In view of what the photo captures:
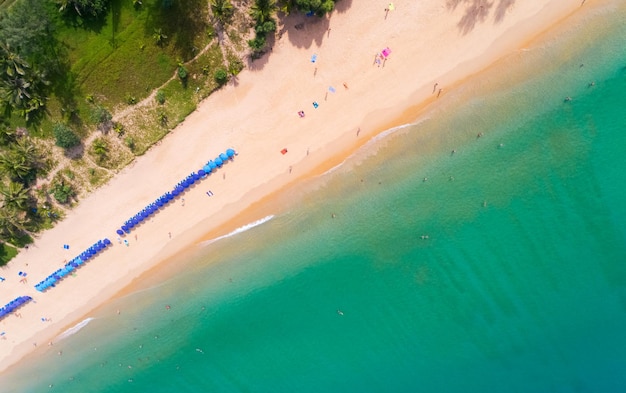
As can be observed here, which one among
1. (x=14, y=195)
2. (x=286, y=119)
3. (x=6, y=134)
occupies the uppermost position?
(x=6, y=134)

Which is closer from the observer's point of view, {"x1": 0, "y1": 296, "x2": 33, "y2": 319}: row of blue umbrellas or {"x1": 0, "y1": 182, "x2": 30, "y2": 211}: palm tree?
{"x1": 0, "y1": 182, "x2": 30, "y2": 211}: palm tree

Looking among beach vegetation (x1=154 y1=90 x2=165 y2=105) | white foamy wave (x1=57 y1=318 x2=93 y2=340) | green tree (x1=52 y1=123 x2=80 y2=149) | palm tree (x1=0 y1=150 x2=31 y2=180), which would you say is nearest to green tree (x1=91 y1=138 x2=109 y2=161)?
green tree (x1=52 y1=123 x2=80 y2=149)

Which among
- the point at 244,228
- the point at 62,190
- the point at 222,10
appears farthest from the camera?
the point at 244,228

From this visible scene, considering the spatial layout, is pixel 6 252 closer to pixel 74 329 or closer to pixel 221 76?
pixel 74 329

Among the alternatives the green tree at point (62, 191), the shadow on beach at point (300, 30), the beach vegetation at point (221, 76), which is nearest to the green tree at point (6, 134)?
Answer: the green tree at point (62, 191)

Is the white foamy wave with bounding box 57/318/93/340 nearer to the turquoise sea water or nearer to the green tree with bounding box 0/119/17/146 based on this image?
the turquoise sea water

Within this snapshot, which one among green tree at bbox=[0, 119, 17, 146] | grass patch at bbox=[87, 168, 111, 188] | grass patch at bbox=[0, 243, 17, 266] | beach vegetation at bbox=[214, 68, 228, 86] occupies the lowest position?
grass patch at bbox=[0, 243, 17, 266]

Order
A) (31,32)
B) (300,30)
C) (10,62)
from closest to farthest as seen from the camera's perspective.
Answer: (10,62) → (31,32) → (300,30)

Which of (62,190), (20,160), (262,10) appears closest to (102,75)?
(20,160)
